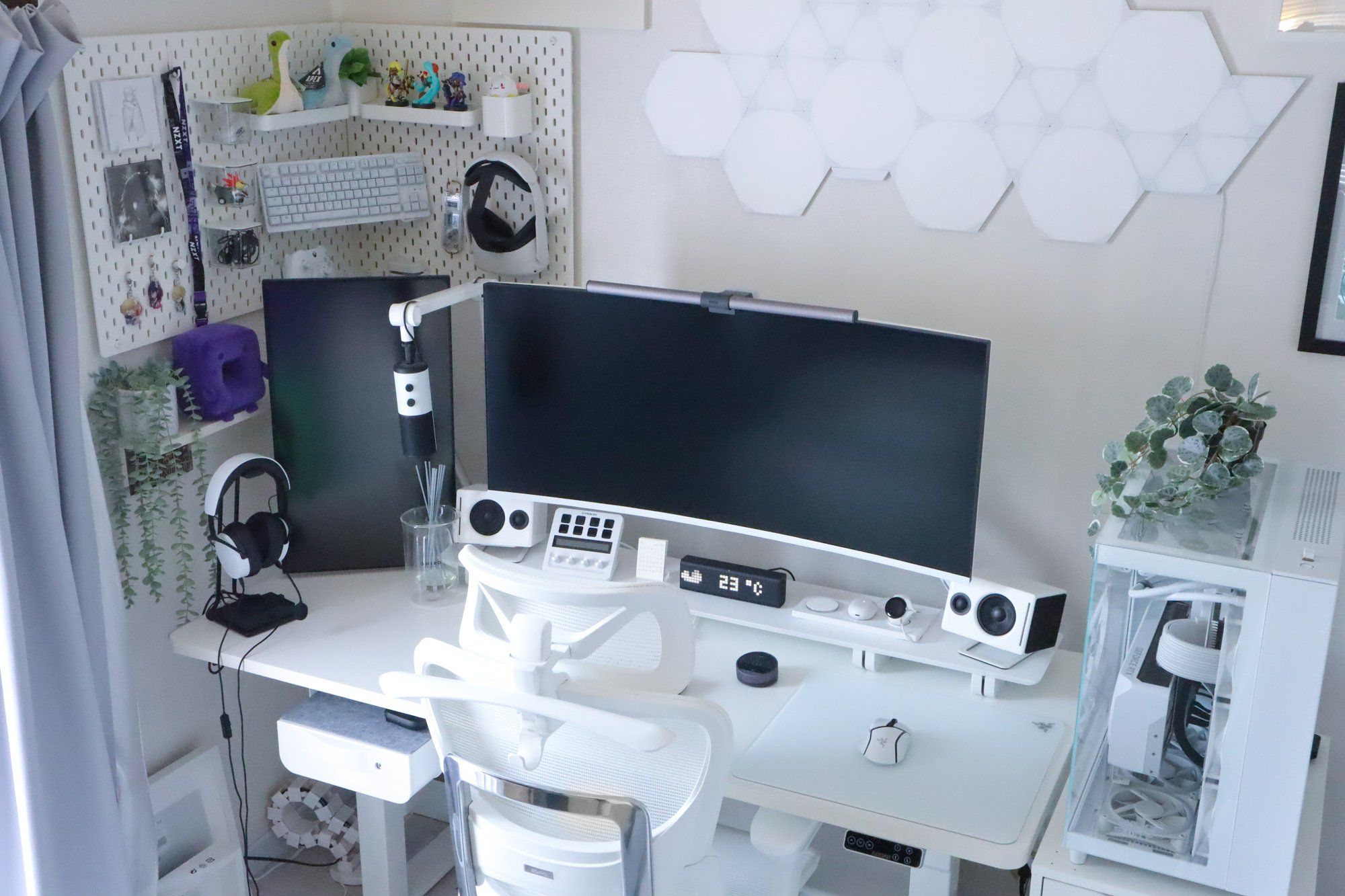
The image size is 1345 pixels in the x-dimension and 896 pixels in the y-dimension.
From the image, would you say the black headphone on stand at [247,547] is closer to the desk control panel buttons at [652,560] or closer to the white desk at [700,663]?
the white desk at [700,663]

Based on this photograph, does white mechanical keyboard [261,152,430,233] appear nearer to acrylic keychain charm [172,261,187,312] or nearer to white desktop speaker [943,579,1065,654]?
acrylic keychain charm [172,261,187,312]

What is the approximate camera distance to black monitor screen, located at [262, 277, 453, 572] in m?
2.40

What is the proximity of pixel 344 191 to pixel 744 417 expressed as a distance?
3.24 ft

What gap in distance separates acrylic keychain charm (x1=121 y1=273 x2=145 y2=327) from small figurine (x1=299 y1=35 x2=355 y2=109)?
0.53 meters

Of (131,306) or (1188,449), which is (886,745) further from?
(131,306)

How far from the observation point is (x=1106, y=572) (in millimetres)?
1614

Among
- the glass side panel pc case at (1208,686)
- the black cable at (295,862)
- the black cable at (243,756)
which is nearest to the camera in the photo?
the glass side panel pc case at (1208,686)

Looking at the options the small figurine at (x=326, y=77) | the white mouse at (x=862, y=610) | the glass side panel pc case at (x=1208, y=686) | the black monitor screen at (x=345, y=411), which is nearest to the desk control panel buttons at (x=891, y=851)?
the glass side panel pc case at (x=1208, y=686)

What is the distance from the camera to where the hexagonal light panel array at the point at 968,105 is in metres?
1.95

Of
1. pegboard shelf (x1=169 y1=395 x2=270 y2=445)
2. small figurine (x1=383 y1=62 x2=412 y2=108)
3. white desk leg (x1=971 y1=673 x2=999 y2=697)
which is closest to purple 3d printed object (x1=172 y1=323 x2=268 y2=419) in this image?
pegboard shelf (x1=169 y1=395 x2=270 y2=445)

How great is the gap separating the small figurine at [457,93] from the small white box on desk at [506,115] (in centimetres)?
8

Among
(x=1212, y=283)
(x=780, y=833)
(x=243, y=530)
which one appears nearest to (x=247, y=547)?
(x=243, y=530)

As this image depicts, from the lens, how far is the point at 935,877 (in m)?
1.86

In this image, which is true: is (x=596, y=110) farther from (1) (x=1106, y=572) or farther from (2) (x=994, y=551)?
(1) (x=1106, y=572)
